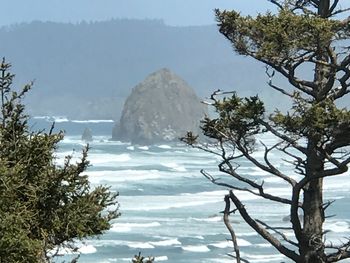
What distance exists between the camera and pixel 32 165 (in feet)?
25.2

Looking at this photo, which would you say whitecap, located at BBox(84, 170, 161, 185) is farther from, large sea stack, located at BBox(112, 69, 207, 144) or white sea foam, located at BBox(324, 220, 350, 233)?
large sea stack, located at BBox(112, 69, 207, 144)

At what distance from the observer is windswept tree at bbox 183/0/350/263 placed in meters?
7.33

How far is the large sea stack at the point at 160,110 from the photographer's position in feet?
411

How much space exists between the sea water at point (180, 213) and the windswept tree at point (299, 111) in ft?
17.4

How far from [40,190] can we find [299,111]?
256 centimetres

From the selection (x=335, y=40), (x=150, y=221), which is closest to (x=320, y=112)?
(x=335, y=40)

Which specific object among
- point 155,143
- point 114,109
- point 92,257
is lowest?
point 92,257

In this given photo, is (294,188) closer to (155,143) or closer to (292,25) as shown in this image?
(292,25)

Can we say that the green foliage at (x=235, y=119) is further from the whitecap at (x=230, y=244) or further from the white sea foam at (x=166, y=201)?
the white sea foam at (x=166, y=201)

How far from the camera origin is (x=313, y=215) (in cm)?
811

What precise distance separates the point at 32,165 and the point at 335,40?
10.5 ft

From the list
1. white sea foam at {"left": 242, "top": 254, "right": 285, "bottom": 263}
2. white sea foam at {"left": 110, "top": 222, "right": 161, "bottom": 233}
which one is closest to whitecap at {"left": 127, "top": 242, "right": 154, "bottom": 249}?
white sea foam at {"left": 110, "top": 222, "right": 161, "bottom": 233}

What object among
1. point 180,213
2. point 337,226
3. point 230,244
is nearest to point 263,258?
point 230,244

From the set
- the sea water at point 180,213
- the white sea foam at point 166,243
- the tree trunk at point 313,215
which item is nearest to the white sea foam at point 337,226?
the sea water at point 180,213
